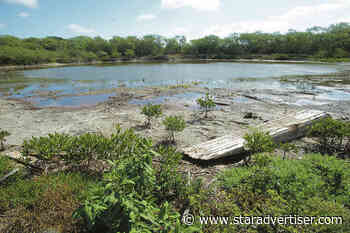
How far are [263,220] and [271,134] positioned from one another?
3889 millimetres

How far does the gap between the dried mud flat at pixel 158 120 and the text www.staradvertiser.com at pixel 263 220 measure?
148 cm

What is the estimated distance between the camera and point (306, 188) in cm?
359

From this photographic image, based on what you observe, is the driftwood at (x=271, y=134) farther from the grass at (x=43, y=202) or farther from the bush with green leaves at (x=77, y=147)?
the grass at (x=43, y=202)

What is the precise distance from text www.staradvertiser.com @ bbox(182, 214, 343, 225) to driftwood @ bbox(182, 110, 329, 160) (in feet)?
6.73

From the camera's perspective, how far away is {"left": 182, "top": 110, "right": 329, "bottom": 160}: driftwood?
17.3 feet

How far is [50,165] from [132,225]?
389 centimetres

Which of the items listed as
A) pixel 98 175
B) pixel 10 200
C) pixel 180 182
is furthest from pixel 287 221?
pixel 10 200

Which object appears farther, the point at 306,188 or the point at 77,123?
the point at 77,123

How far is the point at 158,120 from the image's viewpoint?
30.5ft

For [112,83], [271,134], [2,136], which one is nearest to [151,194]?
[271,134]

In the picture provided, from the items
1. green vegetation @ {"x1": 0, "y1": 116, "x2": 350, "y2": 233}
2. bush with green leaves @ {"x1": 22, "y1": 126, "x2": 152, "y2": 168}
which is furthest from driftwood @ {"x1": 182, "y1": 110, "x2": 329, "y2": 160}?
bush with green leaves @ {"x1": 22, "y1": 126, "x2": 152, "y2": 168}

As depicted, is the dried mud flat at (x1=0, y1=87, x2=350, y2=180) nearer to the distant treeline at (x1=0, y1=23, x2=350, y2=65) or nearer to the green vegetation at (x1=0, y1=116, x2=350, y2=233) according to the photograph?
the green vegetation at (x1=0, y1=116, x2=350, y2=233)

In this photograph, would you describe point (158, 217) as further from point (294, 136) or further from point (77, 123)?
point (77, 123)

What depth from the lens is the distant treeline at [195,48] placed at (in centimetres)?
7382
